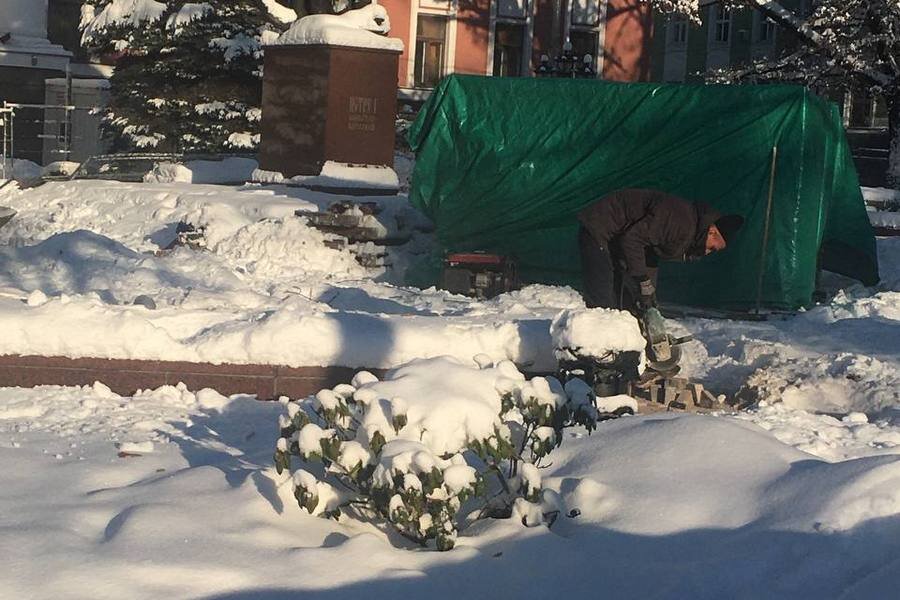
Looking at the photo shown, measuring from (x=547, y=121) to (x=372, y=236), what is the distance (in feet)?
7.25

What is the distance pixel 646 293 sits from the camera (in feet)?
27.6

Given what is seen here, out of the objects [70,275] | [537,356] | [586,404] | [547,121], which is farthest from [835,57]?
[586,404]

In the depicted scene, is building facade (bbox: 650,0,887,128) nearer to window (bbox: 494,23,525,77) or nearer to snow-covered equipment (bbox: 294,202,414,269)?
window (bbox: 494,23,525,77)

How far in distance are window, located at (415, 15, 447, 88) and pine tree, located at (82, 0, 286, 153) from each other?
28.6 ft

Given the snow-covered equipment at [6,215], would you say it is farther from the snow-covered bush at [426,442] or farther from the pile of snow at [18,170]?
the snow-covered bush at [426,442]

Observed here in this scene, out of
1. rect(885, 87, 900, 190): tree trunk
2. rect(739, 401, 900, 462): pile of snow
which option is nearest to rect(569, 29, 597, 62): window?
rect(885, 87, 900, 190): tree trunk

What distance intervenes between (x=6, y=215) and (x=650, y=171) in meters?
7.95

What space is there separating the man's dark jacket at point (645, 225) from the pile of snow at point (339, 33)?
320 inches

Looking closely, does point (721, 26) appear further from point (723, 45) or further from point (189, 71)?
point (189, 71)

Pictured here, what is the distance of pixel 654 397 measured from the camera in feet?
27.6

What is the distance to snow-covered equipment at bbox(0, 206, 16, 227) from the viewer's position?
1647 cm

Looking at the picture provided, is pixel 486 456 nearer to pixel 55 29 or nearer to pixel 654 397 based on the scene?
pixel 654 397

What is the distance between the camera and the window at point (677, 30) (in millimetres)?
44125

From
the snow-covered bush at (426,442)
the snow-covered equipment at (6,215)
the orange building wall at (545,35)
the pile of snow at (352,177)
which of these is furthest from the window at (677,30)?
the snow-covered bush at (426,442)
